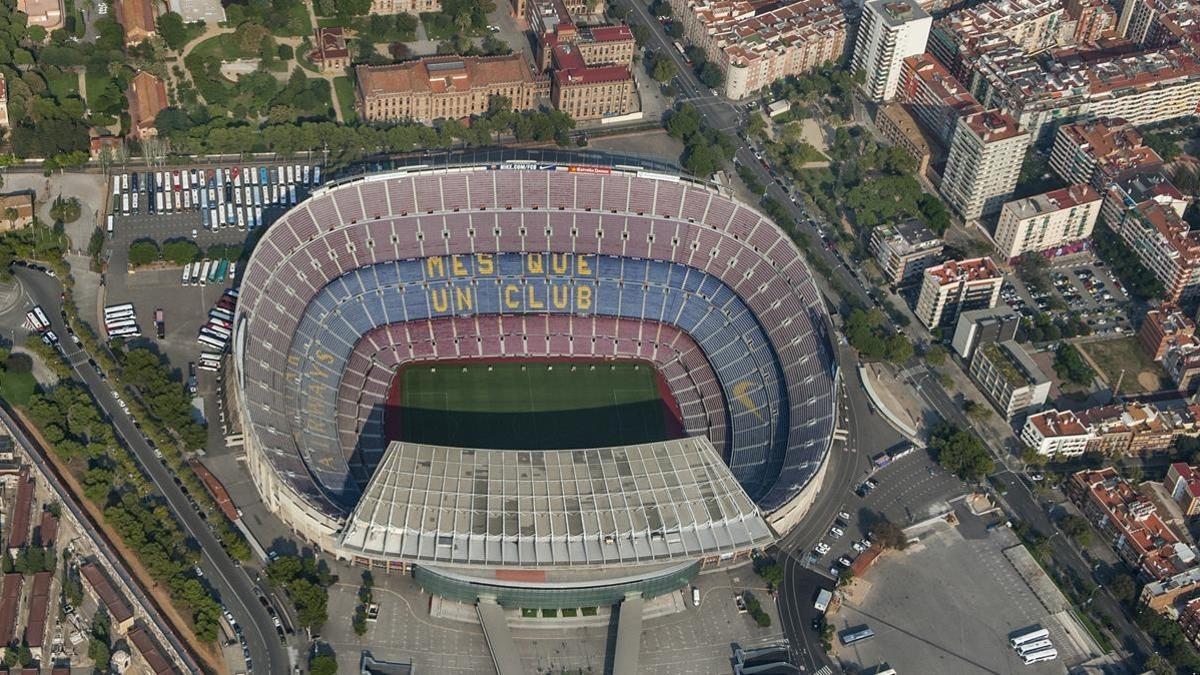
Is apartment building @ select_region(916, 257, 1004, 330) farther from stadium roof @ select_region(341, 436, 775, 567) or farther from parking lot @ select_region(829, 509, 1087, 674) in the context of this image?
stadium roof @ select_region(341, 436, 775, 567)

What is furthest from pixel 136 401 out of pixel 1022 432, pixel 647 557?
pixel 1022 432

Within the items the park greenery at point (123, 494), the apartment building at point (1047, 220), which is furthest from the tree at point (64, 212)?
the apartment building at point (1047, 220)

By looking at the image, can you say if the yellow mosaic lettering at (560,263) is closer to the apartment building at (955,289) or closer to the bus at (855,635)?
the apartment building at (955,289)

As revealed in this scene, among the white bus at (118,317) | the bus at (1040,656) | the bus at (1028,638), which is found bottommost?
the bus at (1040,656)

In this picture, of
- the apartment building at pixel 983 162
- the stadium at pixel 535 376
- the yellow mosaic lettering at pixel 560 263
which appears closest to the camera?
the stadium at pixel 535 376

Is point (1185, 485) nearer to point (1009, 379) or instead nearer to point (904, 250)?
point (1009, 379)

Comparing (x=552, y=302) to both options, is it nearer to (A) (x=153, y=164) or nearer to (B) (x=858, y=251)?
(B) (x=858, y=251)
